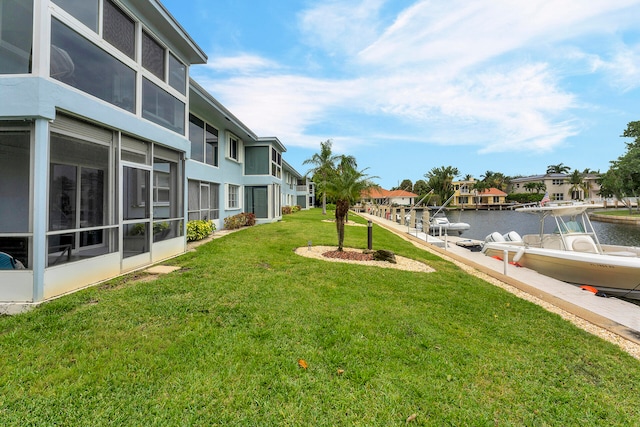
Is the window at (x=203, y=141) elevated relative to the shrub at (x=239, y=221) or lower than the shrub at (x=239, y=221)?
elevated

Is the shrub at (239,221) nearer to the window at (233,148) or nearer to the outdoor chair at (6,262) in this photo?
the window at (233,148)

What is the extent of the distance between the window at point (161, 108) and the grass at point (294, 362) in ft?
14.1

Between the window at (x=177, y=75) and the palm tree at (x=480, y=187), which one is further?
the palm tree at (x=480, y=187)

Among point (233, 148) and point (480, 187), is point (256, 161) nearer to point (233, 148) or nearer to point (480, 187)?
point (233, 148)

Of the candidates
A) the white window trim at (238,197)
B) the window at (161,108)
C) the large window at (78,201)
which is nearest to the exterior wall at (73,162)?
the large window at (78,201)

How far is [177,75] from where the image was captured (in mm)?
8680

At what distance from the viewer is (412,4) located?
10625mm

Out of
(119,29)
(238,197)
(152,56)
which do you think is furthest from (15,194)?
(238,197)

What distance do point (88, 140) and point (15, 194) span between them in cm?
142

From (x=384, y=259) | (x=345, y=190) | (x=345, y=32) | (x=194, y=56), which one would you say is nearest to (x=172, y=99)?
(x=194, y=56)

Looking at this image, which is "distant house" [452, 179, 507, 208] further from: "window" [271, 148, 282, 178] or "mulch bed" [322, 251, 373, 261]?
"mulch bed" [322, 251, 373, 261]

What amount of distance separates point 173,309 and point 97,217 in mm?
2928

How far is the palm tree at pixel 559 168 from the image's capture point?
3915 inches

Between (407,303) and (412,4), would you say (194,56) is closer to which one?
(412,4)
